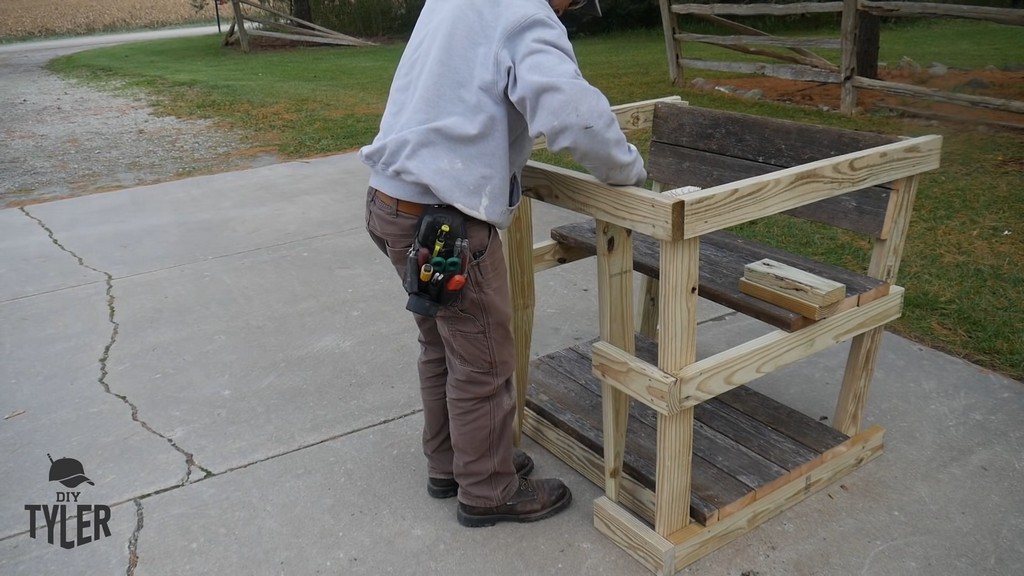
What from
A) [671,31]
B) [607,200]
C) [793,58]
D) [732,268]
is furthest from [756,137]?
[671,31]

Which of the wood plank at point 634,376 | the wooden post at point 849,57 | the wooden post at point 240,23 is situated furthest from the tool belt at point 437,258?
the wooden post at point 240,23

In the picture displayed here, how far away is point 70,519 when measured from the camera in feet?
9.17

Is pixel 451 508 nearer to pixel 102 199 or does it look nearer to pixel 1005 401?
pixel 1005 401

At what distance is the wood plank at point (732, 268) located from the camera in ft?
8.13

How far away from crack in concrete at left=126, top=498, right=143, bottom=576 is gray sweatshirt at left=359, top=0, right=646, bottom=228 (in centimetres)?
141

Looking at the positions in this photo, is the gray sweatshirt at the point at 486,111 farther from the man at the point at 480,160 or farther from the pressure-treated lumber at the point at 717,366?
the pressure-treated lumber at the point at 717,366

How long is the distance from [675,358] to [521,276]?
0.70m

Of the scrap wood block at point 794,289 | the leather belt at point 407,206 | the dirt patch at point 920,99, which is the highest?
the leather belt at point 407,206

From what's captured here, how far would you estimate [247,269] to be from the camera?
5.02 metres

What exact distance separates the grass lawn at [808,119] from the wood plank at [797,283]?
152cm

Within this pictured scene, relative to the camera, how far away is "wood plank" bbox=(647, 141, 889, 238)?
269cm

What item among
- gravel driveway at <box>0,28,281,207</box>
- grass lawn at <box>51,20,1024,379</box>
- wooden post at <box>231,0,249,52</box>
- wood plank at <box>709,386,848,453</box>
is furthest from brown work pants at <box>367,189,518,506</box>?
wooden post at <box>231,0,249,52</box>

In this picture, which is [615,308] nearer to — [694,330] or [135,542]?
[694,330]

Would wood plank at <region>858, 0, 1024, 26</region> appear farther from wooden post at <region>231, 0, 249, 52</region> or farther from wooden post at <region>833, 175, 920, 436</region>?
wooden post at <region>231, 0, 249, 52</region>
